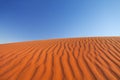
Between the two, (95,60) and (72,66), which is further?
(95,60)

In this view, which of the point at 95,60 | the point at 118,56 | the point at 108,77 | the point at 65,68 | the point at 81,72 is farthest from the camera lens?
the point at 118,56

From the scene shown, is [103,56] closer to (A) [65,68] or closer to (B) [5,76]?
(A) [65,68]

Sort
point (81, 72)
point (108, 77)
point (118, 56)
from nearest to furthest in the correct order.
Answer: point (108, 77)
point (81, 72)
point (118, 56)

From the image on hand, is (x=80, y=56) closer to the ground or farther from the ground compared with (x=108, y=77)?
farther from the ground

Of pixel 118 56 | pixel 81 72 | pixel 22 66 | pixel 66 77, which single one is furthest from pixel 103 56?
pixel 22 66

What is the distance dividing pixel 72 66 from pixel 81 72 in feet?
1.68

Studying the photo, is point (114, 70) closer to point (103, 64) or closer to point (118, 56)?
point (103, 64)

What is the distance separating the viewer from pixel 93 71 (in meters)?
4.15

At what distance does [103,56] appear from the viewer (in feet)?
17.9

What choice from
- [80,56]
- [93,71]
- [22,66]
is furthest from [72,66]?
[22,66]

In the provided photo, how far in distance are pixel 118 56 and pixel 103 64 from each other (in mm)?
1057

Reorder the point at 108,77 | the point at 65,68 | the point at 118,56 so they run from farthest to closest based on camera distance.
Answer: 1. the point at 118,56
2. the point at 65,68
3. the point at 108,77

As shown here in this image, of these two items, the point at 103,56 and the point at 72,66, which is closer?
the point at 72,66

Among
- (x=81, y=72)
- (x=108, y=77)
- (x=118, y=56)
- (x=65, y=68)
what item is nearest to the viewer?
(x=108, y=77)
